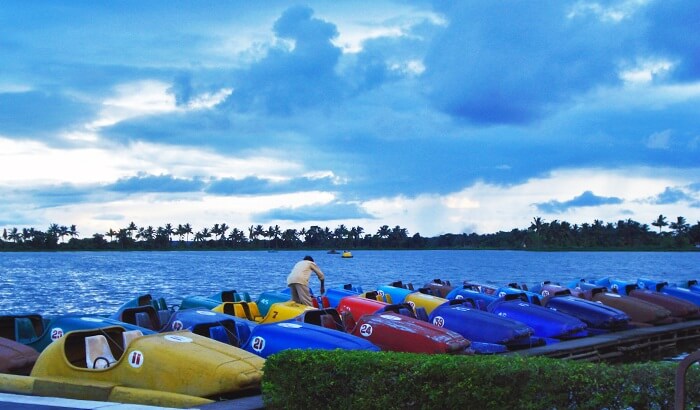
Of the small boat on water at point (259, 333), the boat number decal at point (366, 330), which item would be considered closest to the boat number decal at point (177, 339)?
the small boat on water at point (259, 333)

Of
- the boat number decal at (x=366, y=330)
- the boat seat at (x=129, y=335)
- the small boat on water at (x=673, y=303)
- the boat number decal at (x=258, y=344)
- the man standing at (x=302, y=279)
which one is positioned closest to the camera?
the boat seat at (x=129, y=335)

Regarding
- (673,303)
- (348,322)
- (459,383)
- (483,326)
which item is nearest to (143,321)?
(348,322)

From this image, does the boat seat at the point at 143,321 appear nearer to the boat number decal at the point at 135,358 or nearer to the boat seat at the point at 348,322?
the boat seat at the point at 348,322

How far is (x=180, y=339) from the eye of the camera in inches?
406

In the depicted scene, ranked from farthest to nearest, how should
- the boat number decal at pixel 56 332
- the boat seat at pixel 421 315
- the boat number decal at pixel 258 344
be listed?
the boat seat at pixel 421 315, the boat number decal at pixel 56 332, the boat number decal at pixel 258 344

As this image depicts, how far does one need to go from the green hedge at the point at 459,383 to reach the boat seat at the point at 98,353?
301 cm

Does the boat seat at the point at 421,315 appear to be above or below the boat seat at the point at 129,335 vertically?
below

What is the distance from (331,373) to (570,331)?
36.7 feet

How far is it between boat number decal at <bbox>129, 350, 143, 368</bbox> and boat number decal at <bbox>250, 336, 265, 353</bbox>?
237 cm

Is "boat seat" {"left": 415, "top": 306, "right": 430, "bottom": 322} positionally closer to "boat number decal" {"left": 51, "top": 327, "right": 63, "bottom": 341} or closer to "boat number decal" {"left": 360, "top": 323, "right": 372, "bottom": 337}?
"boat number decal" {"left": 360, "top": 323, "right": 372, "bottom": 337}

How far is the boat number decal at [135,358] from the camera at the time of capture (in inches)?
382

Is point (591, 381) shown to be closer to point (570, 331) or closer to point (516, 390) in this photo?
point (516, 390)

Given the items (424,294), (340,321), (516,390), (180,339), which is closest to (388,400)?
(516,390)

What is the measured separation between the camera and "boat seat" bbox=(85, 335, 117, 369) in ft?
34.7
